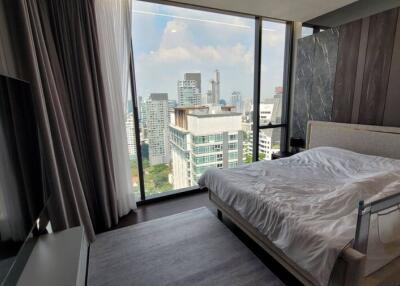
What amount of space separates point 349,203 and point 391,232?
280 millimetres

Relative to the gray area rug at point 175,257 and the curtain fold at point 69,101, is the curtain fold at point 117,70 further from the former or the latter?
the gray area rug at point 175,257

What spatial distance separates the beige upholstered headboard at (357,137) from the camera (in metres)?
2.46

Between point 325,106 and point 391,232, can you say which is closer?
point 391,232

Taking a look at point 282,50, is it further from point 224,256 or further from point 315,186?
point 224,256

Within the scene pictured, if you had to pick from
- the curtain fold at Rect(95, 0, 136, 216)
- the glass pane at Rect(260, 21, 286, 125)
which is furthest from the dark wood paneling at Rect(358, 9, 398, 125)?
the curtain fold at Rect(95, 0, 136, 216)

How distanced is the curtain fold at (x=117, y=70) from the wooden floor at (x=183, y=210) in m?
0.22

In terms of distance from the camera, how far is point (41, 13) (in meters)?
1.95

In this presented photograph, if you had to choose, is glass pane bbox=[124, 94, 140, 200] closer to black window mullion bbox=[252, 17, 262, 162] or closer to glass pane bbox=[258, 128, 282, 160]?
black window mullion bbox=[252, 17, 262, 162]

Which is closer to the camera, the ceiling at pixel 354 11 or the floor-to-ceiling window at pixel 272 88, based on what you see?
the ceiling at pixel 354 11

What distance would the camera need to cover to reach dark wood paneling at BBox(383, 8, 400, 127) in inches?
95.0

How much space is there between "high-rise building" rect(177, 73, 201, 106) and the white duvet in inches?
47.1

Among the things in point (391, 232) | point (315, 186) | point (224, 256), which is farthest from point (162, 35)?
point (391, 232)

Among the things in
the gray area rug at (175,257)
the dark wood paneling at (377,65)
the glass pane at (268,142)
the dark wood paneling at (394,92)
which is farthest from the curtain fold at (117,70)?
the dark wood paneling at (394,92)

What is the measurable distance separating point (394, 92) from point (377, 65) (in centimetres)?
40
